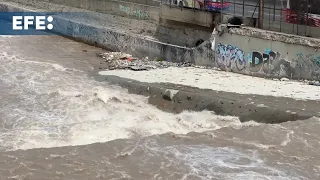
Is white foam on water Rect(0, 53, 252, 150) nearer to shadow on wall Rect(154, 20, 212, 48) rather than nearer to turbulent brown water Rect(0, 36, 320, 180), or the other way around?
turbulent brown water Rect(0, 36, 320, 180)

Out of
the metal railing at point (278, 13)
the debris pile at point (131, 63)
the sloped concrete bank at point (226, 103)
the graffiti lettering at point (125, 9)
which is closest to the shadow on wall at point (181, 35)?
the metal railing at point (278, 13)

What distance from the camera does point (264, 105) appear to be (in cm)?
1888

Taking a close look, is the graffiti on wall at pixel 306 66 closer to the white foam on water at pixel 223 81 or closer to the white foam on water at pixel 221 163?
the white foam on water at pixel 223 81

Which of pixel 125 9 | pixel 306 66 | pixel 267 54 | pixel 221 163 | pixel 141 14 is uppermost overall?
pixel 125 9

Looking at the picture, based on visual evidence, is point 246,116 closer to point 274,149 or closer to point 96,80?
point 274,149

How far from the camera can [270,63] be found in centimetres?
2262

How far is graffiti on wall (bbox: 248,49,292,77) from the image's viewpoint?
869 inches

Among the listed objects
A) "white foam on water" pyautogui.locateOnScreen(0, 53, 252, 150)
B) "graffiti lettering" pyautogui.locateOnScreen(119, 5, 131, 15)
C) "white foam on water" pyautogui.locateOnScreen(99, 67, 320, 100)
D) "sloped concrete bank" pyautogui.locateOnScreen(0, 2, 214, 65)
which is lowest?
"white foam on water" pyautogui.locateOnScreen(0, 53, 252, 150)

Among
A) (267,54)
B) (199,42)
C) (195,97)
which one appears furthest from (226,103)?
(199,42)

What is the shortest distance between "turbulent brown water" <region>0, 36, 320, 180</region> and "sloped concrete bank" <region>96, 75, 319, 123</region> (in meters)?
0.43

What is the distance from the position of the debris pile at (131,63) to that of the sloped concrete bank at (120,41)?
0.47 m

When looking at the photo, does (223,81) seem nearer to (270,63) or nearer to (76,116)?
(270,63)

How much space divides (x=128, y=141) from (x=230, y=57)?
9274mm

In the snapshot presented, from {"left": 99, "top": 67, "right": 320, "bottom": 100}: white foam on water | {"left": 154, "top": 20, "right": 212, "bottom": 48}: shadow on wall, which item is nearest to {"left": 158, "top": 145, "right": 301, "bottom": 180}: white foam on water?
{"left": 99, "top": 67, "right": 320, "bottom": 100}: white foam on water
